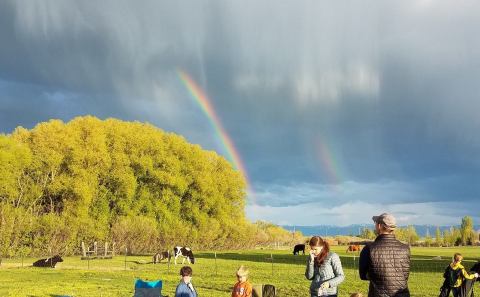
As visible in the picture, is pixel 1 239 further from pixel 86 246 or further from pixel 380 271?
pixel 380 271

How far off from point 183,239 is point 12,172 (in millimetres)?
18813

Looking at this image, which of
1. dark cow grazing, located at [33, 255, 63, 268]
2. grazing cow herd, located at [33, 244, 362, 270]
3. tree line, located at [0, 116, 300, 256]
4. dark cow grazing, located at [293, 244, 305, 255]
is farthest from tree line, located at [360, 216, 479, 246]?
dark cow grazing, located at [33, 255, 63, 268]

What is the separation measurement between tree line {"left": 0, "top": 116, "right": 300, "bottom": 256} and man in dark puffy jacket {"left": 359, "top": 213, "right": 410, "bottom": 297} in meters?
43.2

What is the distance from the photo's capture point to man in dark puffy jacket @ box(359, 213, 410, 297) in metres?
7.05

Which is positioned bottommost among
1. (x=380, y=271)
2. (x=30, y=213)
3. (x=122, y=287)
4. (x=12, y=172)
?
(x=122, y=287)

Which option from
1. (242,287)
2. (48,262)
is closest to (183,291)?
(242,287)

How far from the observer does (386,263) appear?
7.06 m

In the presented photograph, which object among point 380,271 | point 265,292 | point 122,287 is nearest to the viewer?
point 380,271

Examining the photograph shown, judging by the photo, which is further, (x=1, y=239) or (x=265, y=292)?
(x=1, y=239)

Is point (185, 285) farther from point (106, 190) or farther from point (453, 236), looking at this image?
point (453, 236)

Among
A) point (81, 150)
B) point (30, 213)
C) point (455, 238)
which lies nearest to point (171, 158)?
point (81, 150)

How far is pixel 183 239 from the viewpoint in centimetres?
5769

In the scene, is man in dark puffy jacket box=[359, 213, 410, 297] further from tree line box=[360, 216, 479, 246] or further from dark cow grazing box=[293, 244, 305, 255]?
tree line box=[360, 216, 479, 246]

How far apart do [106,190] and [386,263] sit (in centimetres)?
4806
